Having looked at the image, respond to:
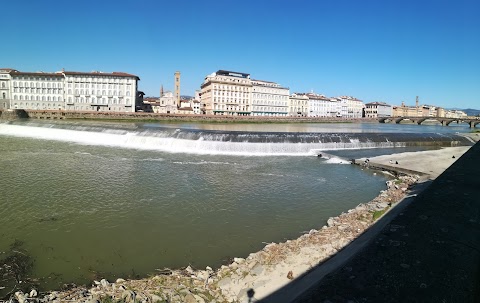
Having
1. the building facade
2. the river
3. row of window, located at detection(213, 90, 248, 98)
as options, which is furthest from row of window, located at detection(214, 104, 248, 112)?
the building facade

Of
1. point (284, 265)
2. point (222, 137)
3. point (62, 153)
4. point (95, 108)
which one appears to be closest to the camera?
point (284, 265)

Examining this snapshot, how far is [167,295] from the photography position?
5.54 m

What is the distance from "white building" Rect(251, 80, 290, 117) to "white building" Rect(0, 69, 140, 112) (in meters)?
36.8

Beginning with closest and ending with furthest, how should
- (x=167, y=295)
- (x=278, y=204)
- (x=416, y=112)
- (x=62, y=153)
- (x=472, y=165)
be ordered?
(x=167, y=295)
(x=472, y=165)
(x=278, y=204)
(x=62, y=153)
(x=416, y=112)

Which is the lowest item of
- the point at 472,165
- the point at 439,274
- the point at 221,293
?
the point at 221,293

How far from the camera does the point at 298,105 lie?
4523 inches

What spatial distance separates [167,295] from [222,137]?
69.2 feet

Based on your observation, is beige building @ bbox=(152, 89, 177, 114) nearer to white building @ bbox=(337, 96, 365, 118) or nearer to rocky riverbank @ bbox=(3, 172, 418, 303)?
white building @ bbox=(337, 96, 365, 118)

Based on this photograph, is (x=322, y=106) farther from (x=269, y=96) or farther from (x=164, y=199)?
(x=164, y=199)

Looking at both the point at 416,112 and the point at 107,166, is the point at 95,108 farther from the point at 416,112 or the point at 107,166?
the point at 416,112

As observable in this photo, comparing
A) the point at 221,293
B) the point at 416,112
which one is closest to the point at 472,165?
the point at 221,293

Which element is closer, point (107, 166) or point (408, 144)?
point (107, 166)

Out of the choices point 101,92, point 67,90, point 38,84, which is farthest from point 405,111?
point 38,84

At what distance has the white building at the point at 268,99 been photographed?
99.4 metres
